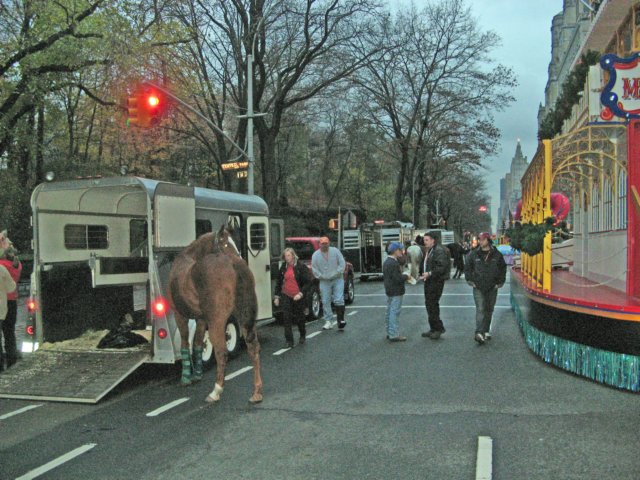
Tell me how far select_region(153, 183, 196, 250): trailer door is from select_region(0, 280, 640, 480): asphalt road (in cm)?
185

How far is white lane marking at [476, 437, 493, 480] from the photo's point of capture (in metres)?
4.45

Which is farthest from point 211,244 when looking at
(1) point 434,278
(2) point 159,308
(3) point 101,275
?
(1) point 434,278

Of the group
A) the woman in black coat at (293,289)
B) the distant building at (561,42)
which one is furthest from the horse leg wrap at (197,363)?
the distant building at (561,42)

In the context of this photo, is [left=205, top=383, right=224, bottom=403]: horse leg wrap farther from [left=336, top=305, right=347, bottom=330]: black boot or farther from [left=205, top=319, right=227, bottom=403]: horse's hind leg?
[left=336, top=305, right=347, bottom=330]: black boot

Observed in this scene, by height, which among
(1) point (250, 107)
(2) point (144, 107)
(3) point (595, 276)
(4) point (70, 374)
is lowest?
(4) point (70, 374)

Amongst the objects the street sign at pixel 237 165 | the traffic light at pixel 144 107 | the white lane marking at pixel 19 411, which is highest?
the traffic light at pixel 144 107

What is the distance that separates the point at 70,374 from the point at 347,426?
3.60 m

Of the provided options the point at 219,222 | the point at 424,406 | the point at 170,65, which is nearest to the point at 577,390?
the point at 424,406

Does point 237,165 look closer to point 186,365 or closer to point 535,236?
point 535,236

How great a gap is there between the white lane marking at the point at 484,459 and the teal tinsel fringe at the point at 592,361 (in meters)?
2.44

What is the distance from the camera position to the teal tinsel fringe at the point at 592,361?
6.73 meters

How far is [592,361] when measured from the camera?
7.30 meters

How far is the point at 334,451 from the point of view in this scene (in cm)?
504

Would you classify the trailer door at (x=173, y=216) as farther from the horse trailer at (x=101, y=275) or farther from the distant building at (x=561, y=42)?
the distant building at (x=561, y=42)
